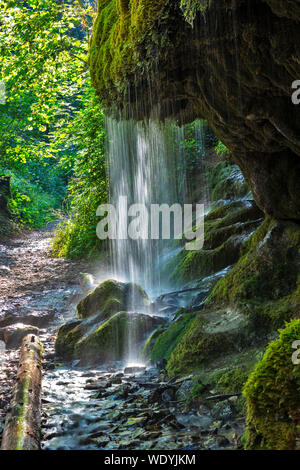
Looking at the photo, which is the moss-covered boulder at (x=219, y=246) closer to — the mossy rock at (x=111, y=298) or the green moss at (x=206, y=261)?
the green moss at (x=206, y=261)

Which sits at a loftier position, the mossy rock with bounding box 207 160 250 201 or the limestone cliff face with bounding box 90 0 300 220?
the mossy rock with bounding box 207 160 250 201

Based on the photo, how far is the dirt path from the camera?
6936 mm

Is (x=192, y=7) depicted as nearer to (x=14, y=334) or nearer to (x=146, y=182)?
(x=14, y=334)

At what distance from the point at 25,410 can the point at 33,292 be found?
7358 mm

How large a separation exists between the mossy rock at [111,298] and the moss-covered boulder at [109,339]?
83 centimetres

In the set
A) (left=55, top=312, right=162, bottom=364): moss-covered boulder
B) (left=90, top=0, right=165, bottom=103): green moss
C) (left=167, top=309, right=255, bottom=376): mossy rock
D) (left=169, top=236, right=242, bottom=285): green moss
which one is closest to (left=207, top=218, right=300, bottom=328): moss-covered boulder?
(left=167, top=309, right=255, bottom=376): mossy rock

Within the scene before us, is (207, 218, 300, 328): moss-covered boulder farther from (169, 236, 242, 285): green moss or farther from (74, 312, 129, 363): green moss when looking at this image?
(169, 236, 242, 285): green moss

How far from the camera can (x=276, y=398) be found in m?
2.65

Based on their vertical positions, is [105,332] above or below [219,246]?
below

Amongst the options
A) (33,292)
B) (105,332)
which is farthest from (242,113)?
(33,292)

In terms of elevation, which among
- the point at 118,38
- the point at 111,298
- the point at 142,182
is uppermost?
the point at 142,182

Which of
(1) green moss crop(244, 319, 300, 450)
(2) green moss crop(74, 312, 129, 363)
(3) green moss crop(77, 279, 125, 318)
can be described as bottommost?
(1) green moss crop(244, 319, 300, 450)

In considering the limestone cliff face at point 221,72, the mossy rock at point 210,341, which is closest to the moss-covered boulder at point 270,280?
the mossy rock at point 210,341

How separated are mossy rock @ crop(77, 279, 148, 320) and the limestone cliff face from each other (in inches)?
132
